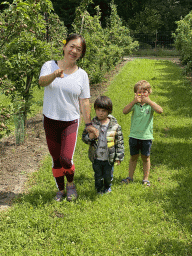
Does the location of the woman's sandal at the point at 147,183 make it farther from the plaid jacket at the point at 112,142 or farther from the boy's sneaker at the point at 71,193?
the boy's sneaker at the point at 71,193

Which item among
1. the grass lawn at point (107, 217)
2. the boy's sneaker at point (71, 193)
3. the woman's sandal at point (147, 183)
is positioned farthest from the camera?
the woman's sandal at point (147, 183)

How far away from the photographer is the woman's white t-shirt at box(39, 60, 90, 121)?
2889mm

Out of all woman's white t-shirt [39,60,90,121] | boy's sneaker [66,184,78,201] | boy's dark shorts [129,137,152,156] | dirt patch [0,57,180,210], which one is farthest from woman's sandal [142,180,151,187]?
dirt patch [0,57,180,210]

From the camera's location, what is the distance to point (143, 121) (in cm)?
363

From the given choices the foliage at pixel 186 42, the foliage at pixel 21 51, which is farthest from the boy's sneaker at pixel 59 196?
the foliage at pixel 186 42

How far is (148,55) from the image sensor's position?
1168 inches

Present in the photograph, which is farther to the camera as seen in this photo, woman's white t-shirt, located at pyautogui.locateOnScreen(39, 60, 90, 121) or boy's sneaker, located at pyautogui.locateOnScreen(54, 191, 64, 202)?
boy's sneaker, located at pyautogui.locateOnScreen(54, 191, 64, 202)

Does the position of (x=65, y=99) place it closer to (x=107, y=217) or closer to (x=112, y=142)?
(x=112, y=142)

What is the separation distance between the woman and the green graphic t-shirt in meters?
0.82

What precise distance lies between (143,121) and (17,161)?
7.46 ft

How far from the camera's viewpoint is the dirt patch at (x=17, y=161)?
371 centimetres

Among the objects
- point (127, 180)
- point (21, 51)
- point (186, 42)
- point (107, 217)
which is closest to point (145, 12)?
point (186, 42)

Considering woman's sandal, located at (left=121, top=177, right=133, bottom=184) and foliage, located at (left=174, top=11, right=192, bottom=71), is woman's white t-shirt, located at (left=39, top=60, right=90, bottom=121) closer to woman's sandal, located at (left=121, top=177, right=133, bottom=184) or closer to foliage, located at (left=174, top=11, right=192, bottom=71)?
woman's sandal, located at (left=121, top=177, right=133, bottom=184)

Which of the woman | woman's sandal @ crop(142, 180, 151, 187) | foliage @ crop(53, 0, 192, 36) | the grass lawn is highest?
foliage @ crop(53, 0, 192, 36)
